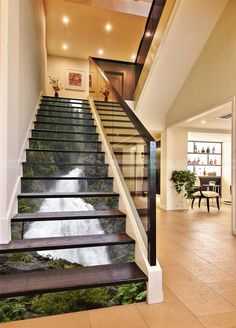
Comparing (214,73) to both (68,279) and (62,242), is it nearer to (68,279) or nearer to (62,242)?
(62,242)

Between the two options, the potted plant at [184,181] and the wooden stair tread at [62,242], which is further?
the potted plant at [184,181]

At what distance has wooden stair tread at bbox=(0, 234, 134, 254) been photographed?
1960 mm

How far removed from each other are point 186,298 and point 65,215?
1.35 m

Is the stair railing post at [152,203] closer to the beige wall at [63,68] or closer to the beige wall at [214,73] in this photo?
the beige wall at [214,73]

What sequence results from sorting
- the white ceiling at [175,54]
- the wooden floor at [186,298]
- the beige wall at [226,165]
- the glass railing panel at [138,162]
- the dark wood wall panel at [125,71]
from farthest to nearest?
1. the beige wall at [226,165]
2. the dark wood wall panel at [125,71]
3. the white ceiling at [175,54]
4. the glass railing panel at [138,162]
5. the wooden floor at [186,298]

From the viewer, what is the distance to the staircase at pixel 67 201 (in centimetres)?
184

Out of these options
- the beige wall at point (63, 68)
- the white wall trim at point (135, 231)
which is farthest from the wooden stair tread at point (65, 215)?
the beige wall at point (63, 68)

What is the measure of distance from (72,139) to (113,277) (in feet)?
8.75

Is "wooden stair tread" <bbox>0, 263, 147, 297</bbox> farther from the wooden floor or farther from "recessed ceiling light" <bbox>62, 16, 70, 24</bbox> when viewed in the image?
"recessed ceiling light" <bbox>62, 16, 70, 24</bbox>

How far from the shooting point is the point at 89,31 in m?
7.82

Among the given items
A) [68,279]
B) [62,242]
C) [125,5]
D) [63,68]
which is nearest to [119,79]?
[125,5]

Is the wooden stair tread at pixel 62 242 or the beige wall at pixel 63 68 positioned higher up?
the beige wall at pixel 63 68

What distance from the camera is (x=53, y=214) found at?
2.45 meters

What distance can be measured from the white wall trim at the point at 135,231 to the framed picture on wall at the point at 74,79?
263 inches
